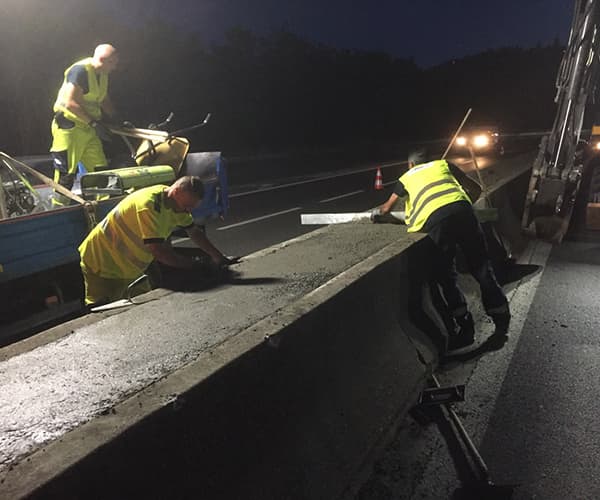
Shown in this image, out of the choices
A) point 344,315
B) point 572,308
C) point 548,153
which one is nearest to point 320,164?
point 548,153

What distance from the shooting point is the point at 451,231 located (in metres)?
4.56

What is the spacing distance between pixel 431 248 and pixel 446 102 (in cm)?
5658

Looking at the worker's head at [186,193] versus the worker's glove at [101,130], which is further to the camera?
the worker's glove at [101,130]

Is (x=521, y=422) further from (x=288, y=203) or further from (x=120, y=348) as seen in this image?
(x=288, y=203)

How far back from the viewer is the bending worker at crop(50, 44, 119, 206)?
6.00 m

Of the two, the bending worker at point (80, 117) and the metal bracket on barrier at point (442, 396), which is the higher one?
the bending worker at point (80, 117)

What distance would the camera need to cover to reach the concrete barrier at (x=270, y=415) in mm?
1729

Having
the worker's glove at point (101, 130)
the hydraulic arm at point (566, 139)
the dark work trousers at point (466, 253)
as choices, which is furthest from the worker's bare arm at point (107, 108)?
the hydraulic arm at point (566, 139)

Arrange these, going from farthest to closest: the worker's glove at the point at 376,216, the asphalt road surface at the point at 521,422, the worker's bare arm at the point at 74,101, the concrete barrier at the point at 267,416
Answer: the worker's bare arm at the point at 74,101 < the worker's glove at the point at 376,216 < the asphalt road surface at the point at 521,422 < the concrete barrier at the point at 267,416

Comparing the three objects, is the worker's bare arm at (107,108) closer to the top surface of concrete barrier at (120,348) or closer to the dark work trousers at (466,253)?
the top surface of concrete barrier at (120,348)

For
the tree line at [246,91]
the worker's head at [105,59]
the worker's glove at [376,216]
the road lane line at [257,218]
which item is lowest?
the road lane line at [257,218]

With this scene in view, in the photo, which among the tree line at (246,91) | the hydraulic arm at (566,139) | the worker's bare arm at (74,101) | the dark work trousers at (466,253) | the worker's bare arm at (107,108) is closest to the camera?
the dark work trousers at (466,253)

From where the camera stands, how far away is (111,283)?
4289 mm

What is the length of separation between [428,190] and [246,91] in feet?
97.6
